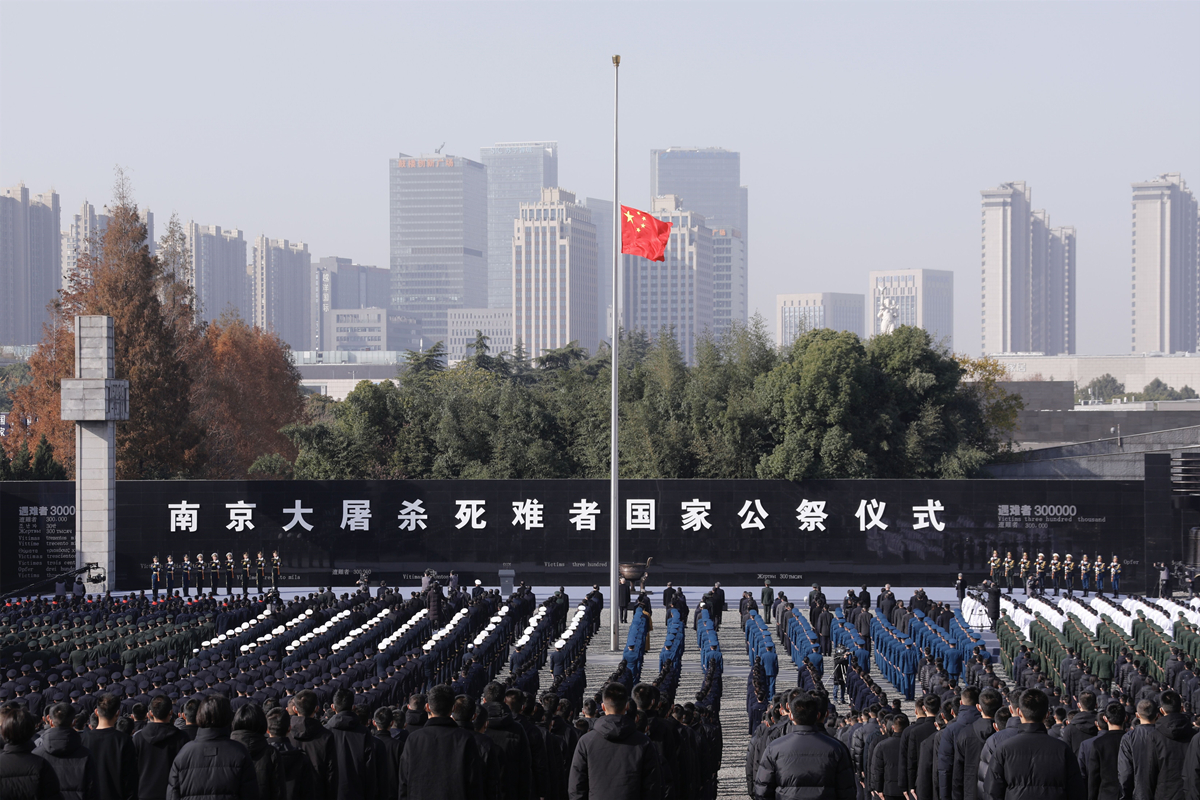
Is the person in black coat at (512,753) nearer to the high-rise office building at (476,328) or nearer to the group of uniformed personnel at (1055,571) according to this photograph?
the group of uniformed personnel at (1055,571)

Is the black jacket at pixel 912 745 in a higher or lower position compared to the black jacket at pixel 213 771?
lower

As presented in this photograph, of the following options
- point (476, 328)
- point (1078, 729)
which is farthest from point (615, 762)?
point (476, 328)

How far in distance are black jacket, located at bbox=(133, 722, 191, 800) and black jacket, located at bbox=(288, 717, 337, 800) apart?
67 cm

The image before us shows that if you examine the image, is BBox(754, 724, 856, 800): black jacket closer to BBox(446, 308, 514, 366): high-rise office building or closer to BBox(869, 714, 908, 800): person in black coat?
BBox(869, 714, 908, 800): person in black coat

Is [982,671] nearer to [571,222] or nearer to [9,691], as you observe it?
[9,691]

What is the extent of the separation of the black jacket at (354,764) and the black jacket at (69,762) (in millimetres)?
1157

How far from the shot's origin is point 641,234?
18844mm

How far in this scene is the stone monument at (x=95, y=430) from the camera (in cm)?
2447

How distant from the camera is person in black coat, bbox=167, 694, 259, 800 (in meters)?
5.20

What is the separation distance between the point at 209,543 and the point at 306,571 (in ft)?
7.46

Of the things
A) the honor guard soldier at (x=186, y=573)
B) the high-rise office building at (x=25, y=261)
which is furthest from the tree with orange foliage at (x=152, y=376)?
the high-rise office building at (x=25, y=261)

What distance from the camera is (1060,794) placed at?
538cm

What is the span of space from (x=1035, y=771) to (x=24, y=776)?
4498mm

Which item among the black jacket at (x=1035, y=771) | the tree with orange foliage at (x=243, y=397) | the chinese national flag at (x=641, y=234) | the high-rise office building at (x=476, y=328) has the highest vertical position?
the high-rise office building at (x=476, y=328)
